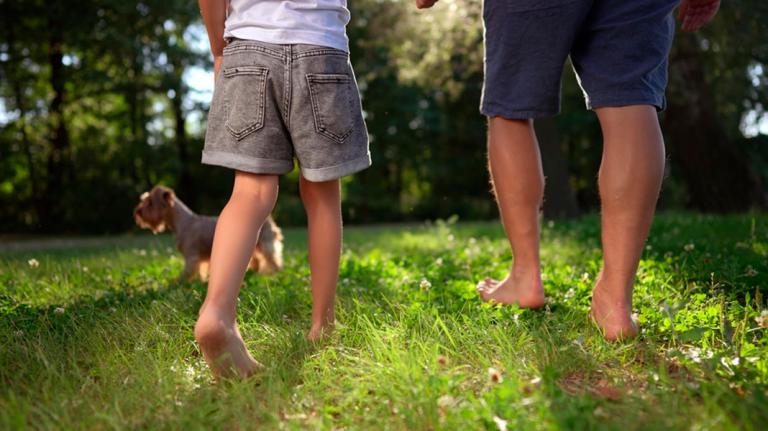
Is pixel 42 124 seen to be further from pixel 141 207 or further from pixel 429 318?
pixel 429 318

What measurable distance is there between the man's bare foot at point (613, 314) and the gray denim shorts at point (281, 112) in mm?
1087

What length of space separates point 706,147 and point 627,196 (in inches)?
380

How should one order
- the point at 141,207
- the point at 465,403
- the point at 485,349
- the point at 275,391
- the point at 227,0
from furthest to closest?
1. the point at 141,207
2. the point at 227,0
3. the point at 485,349
4. the point at 275,391
5. the point at 465,403

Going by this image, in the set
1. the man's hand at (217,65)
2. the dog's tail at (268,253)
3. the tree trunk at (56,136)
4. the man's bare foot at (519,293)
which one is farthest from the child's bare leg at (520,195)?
the tree trunk at (56,136)

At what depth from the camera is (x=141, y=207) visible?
19.2 ft

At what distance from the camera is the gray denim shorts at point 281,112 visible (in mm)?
2172

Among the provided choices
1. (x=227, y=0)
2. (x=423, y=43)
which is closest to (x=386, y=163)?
(x=423, y=43)

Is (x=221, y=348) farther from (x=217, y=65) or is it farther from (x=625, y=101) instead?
(x=625, y=101)

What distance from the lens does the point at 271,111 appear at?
2.20 meters

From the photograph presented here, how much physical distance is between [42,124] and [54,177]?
2.33 metres

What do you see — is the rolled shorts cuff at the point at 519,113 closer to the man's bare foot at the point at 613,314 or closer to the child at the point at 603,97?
the child at the point at 603,97

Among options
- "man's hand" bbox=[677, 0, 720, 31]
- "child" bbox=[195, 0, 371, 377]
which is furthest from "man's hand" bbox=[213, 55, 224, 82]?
"man's hand" bbox=[677, 0, 720, 31]

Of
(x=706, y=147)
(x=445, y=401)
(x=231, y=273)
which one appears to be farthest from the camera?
(x=706, y=147)

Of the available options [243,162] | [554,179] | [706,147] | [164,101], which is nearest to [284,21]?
[243,162]
